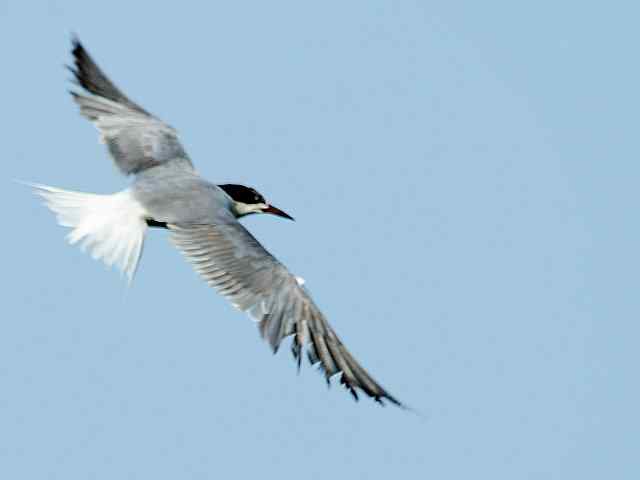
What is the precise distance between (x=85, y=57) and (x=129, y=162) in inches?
60.8

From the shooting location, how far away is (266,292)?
12023 mm

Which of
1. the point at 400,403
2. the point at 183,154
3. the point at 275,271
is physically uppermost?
the point at 183,154

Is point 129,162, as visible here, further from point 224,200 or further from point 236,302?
point 236,302

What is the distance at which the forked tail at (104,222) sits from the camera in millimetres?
12156

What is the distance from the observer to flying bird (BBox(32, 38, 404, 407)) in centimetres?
1186

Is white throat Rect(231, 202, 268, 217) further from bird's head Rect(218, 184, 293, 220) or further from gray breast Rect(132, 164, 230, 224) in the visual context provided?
gray breast Rect(132, 164, 230, 224)

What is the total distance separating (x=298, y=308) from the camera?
12039mm

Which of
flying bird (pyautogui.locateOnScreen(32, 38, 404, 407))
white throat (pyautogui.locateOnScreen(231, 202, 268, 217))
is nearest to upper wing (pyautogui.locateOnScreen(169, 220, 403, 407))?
flying bird (pyautogui.locateOnScreen(32, 38, 404, 407))

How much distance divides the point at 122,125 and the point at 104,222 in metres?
1.90

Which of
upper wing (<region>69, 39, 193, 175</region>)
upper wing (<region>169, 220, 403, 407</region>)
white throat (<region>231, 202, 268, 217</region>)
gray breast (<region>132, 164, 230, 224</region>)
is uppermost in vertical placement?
upper wing (<region>69, 39, 193, 175</region>)

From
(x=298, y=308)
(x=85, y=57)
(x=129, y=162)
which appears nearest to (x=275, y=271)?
(x=298, y=308)

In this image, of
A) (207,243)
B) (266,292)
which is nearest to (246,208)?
(207,243)

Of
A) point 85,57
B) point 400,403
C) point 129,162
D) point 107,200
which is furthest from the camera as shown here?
point 85,57

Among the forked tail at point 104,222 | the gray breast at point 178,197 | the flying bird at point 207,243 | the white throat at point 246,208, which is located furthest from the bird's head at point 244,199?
the forked tail at point 104,222
